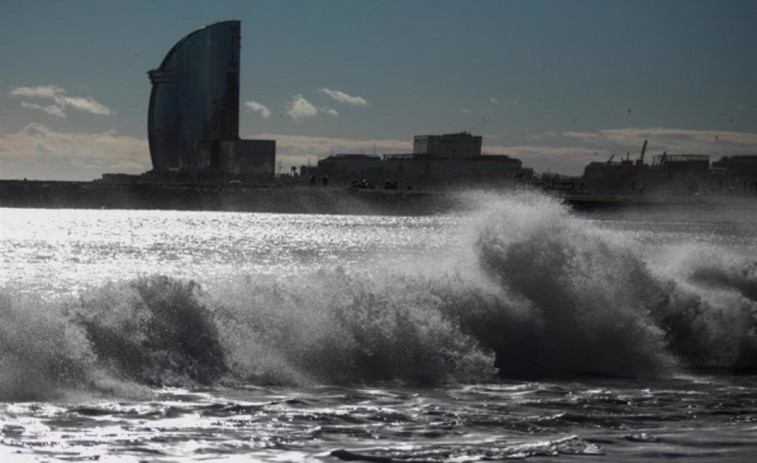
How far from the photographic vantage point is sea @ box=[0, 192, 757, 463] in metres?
13.8

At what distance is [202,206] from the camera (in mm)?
192750

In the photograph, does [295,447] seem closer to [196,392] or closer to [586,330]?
[196,392]

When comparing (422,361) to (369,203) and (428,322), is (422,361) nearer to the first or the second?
(428,322)

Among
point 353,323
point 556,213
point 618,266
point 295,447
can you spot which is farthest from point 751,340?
point 295,447

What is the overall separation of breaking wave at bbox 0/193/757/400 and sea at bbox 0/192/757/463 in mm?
47

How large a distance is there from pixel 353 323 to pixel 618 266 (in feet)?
25.7

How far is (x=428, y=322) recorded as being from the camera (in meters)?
20.9

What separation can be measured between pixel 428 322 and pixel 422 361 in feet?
5.81

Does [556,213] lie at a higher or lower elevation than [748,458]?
higher

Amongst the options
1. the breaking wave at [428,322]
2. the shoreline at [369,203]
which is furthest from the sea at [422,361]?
the shoreline at [369,203]

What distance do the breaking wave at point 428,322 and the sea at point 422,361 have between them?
47 mm

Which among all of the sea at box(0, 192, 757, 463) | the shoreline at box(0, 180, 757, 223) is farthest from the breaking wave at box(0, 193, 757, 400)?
the shoreline at box(0, 180, 757, 223)

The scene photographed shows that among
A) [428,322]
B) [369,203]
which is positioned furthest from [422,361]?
[369,203]

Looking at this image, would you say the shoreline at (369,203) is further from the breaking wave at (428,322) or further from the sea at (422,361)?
the sea at (422,361)
